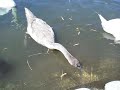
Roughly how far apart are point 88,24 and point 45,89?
3489 mm

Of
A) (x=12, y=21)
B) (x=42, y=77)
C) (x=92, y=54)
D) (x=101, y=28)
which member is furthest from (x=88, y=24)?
(x=42, y=77)

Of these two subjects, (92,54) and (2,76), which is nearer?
(2,76)

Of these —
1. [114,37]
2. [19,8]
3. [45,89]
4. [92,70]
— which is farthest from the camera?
[19,8]

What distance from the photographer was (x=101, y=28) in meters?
10.4

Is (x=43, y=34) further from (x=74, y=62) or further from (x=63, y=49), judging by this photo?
(x=74, y=62)

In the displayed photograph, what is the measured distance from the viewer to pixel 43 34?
9625 mm

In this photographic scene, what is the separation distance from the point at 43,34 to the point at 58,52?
0.78 m

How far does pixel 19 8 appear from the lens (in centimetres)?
1143

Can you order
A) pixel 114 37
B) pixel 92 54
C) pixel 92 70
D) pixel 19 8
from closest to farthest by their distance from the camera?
1. pixel 92 70
2. pixel 92 54
3. pixel 114 37
4. pixel 19 8

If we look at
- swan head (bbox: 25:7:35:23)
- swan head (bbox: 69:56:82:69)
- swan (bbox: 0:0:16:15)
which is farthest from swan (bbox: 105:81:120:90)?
swan (bbox: 0:0:16:15)

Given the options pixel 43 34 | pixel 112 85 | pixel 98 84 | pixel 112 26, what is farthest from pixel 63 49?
pixel 112 26

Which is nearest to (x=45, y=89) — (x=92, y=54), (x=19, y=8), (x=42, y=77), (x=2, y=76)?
(x=42, y=77)

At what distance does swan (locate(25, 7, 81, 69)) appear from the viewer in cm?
853

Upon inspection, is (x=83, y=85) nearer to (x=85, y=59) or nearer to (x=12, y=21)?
(x=85, y=59)
